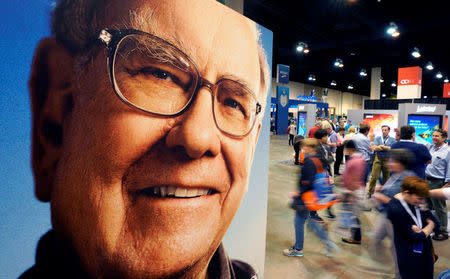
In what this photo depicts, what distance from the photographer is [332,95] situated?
3038 cm

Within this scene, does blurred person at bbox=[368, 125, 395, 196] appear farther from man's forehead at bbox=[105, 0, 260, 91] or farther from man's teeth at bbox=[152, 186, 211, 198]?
man's teeth at bbox=[152, 186, 211, 198]

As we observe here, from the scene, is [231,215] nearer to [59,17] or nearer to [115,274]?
[115,274]

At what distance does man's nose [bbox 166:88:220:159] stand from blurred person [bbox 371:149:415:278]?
6.51ft

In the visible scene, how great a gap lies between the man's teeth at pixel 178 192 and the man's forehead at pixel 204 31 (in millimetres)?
597

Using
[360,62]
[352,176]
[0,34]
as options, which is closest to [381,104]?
[360,62]

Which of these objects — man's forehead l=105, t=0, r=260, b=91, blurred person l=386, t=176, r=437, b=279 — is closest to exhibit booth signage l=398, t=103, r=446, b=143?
blurred person l=386, t=176, r=437, b=279

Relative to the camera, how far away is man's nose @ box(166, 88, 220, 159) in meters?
1.19

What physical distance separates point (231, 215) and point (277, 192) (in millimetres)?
4204

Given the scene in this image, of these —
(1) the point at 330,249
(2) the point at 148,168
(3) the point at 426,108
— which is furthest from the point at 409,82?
(2) the point at 148,168

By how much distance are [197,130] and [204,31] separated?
22.3 inches

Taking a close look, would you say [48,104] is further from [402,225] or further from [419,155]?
[419,155]

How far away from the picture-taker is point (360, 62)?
1609 cm

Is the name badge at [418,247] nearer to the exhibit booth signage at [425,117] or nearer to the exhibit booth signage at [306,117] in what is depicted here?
the exhibit booth signage at [425,117]

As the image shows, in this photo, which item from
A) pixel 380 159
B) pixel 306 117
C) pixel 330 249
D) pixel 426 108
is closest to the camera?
pixel 330 249
